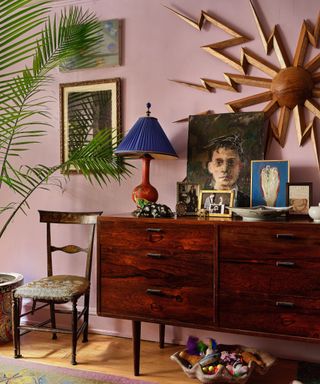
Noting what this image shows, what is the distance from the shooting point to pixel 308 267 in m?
1.92

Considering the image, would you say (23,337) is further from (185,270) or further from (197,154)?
(197,154)

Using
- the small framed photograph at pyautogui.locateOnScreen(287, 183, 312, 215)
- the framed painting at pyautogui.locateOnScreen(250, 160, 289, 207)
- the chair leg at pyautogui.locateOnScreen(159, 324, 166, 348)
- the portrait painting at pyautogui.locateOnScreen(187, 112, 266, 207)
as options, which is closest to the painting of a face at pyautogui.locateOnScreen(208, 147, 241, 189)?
the portrait painting at pyautogui.locateOnScreen(187, 112, 266, 207)

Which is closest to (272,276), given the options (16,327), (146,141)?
(146,141)

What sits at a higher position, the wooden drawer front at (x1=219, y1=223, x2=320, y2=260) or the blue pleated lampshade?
the blue pleated lampshade

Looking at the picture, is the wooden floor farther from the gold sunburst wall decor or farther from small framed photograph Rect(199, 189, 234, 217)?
the gold sunburst wall decor

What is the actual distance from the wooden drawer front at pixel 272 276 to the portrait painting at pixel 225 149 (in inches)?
18.4

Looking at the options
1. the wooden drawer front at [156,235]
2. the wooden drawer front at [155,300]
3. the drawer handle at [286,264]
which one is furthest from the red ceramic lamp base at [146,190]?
the drawer handle at [286,264]

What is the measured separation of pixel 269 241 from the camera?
1.98m

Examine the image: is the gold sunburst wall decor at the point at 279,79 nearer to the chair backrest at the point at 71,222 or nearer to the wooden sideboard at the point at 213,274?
the wooden sideboard at the point at 213,274

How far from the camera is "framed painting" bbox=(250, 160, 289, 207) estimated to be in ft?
7.62

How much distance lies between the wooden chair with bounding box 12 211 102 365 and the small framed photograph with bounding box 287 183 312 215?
120 cm

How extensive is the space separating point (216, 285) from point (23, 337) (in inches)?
61.5

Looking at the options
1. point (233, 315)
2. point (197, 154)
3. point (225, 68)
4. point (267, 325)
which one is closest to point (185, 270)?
point (233, 315)

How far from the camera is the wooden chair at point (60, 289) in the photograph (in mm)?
2412
